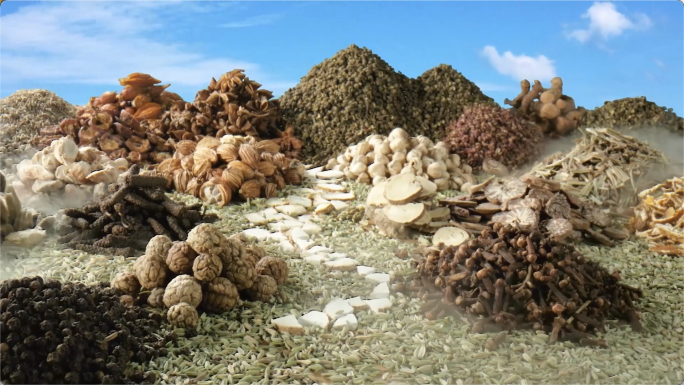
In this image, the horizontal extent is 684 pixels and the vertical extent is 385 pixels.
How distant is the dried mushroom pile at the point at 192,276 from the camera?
3.28 m

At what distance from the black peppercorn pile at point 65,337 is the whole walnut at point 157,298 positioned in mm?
194

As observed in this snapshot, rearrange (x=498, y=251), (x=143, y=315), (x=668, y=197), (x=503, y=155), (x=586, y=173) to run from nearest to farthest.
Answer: (x=143, y=315)
(x=498, y=251)
(x=668, y=197)
(x=586, y=173)
(x=503, y=155)

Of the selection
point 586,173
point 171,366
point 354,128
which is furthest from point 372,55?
point 171,366

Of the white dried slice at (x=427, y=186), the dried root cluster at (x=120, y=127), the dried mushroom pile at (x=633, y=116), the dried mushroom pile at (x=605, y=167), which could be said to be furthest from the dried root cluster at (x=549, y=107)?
the dried root cluster at (x=120, y=127)

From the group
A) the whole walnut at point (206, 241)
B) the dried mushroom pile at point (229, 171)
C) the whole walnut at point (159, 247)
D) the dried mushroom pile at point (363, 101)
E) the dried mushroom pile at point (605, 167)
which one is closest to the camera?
the whole walnut at point (206, 241)

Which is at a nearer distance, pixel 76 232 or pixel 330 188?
pixel 76 232

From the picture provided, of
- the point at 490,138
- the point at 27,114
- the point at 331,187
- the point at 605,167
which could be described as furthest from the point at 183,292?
the point at 27,114

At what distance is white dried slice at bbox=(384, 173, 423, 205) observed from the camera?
5.13m

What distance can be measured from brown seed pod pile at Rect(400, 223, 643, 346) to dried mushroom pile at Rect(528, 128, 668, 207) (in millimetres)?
2380

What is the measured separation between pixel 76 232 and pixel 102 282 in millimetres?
1064

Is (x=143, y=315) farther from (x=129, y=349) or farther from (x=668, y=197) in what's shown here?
(x=668, y=197)

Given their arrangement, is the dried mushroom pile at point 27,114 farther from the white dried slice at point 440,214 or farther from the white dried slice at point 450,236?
the white dried slice at point 450,236

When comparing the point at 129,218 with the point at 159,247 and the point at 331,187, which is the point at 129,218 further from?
the point at 331,187

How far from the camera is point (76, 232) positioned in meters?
4.62
